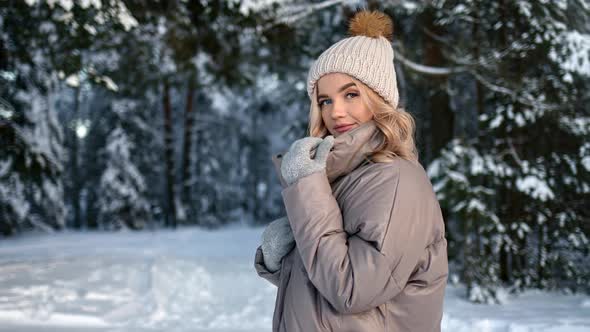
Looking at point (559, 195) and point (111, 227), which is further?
point (111, 227)

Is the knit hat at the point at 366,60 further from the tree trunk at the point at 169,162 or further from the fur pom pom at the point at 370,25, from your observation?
the tree trunk at the point at 169,162

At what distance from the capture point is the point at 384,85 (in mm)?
2053

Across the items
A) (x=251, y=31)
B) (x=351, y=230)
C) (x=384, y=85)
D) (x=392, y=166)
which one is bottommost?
(x=351, y=230)

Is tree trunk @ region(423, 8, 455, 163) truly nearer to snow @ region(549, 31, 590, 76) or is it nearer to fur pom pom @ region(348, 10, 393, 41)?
snow @ region(549, 31, 590, 76)

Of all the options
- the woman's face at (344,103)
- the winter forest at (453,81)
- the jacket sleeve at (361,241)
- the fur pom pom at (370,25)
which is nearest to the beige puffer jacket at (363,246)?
the jacket sleeve at (361,241)

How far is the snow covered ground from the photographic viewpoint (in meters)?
6.02

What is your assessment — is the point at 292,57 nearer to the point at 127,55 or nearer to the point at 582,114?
the point at 127,55

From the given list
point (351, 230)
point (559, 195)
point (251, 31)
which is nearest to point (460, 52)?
point (559, 195)

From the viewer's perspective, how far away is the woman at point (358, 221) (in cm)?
169

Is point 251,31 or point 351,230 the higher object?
point 251,31

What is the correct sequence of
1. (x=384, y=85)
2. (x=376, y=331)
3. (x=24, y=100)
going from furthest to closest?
(x=24, y=100), (x=384, y=85), (x=376, y=331)

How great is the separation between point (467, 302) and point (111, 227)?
59.8ft

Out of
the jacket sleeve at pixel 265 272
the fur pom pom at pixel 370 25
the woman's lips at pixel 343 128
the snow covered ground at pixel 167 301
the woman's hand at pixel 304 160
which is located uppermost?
the fur pom pom at pixel 370 25

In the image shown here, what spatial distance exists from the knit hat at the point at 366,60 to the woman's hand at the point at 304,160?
1.09ft
